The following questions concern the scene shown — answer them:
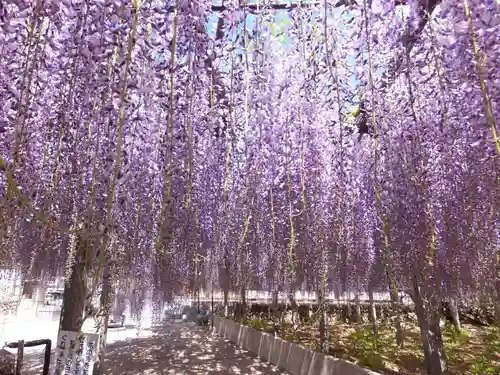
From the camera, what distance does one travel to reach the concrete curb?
5.28m

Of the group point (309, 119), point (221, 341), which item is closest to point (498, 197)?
point (309, 119)

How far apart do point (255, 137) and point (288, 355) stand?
413 cm

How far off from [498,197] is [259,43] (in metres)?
2.86

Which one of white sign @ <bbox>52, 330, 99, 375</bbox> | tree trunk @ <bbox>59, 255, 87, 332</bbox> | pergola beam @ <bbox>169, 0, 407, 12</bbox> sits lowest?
white sign @ <bbox>52, 330, 99, 375</bbox>

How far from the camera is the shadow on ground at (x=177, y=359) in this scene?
7.43 m

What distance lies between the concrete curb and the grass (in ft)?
1.71

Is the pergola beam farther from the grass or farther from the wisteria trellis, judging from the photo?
the grass

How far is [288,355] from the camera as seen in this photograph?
7199mm

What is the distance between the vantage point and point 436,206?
487cm

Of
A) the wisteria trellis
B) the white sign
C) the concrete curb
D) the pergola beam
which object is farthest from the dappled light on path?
the pergola beam

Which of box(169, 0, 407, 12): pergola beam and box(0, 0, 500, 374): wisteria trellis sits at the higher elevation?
box(169, 0, 407, 12): pergola beam

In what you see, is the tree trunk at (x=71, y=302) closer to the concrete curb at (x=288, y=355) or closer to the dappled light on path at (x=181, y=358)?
the dappled light on path at (x=181, y=358)

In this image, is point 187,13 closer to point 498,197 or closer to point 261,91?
point 261,91

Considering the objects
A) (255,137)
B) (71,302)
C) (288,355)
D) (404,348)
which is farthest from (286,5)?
(404,348)
